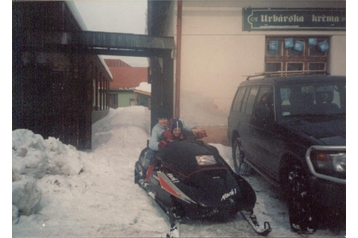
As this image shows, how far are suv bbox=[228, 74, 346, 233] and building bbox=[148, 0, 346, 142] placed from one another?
3280 millimetres

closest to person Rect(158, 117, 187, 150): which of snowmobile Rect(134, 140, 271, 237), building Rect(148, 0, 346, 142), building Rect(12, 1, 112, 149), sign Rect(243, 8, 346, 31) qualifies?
snowmobile Rect(134, 140, 271, 237)

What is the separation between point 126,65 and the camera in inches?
1785

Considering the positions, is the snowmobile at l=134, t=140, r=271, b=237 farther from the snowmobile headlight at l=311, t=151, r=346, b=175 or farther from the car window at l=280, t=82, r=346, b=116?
the car window at l=280, t=82, r=346, b=116

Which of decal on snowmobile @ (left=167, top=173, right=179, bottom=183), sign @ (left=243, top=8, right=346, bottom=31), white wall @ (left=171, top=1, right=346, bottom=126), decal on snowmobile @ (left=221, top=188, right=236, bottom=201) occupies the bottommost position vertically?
decal on snowmobile @ (left=221, top=188, right=236, bottom=201)

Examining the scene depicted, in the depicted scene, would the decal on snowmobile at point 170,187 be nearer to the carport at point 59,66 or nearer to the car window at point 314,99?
the car window at point 314,99

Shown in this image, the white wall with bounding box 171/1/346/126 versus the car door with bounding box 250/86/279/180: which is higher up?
the white wall with bounding box 171/1/346/126

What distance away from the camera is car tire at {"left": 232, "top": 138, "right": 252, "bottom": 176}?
673cm

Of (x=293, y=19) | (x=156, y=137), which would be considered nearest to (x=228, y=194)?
(x=156, y=137)

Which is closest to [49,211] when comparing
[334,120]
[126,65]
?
[334,120]

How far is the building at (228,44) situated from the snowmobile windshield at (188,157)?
4878mm

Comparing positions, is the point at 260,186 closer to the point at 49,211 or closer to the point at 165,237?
the point at 165,237

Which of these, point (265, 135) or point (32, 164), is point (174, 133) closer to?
point (265, 135)

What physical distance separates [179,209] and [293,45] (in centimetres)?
767
